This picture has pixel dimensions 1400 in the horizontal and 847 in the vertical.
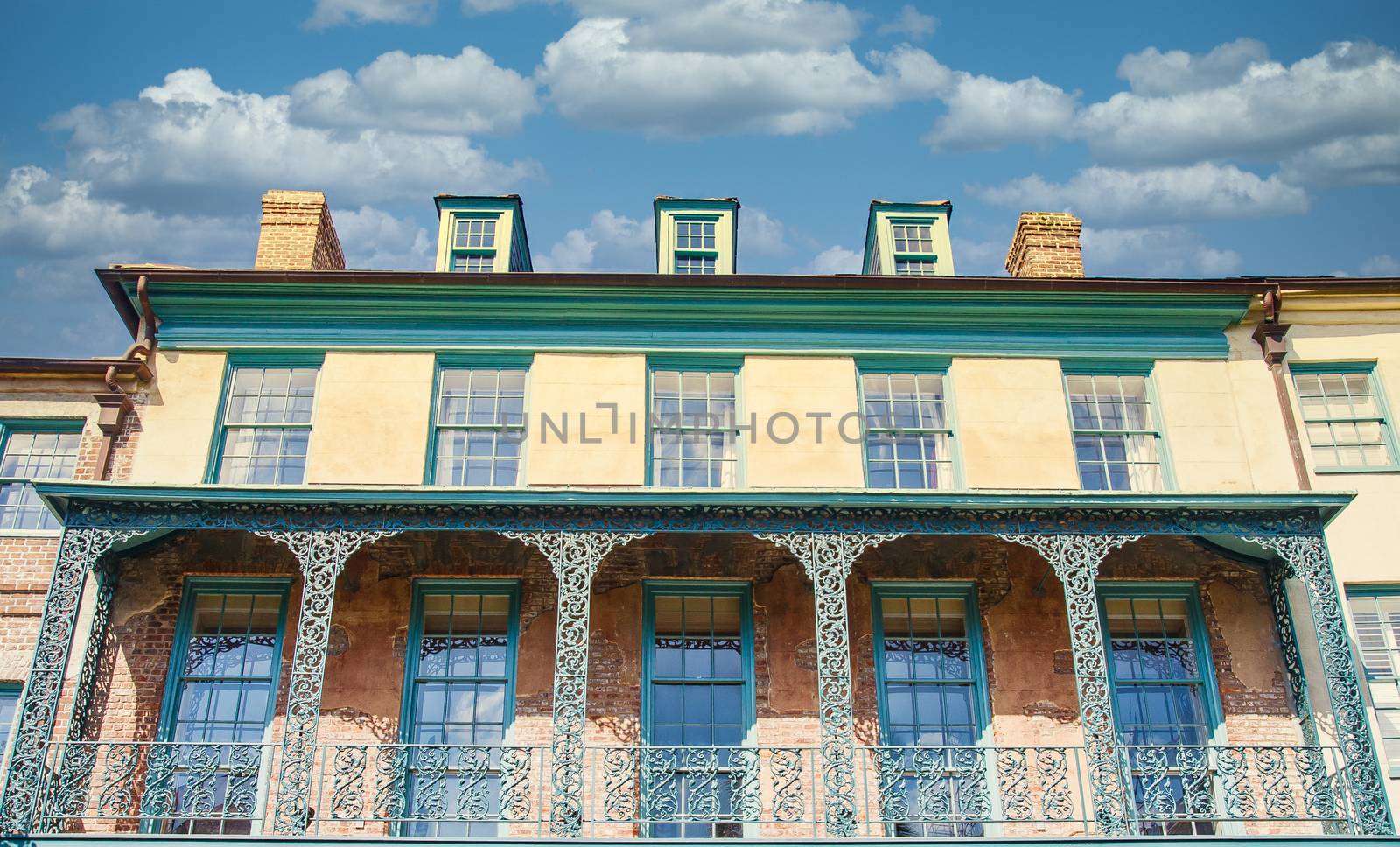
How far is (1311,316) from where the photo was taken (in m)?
17.4

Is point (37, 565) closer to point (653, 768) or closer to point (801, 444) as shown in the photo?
point (653, 768)

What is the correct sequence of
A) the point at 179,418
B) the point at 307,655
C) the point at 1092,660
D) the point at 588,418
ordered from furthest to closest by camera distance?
the point at 588,418 → the point at 179,418 → the point at 1092,660 → the point at 307,655

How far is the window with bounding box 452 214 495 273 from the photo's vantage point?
18.6 meters

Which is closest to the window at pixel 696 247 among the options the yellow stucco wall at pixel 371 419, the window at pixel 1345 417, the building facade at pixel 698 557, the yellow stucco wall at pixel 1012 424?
the building facade at pixel 698 557

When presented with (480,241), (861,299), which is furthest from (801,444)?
(480,241)

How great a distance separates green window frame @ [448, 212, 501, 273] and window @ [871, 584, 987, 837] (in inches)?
291

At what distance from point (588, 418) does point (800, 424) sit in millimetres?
2655

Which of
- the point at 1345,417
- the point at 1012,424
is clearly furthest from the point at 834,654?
the point at 1345,417

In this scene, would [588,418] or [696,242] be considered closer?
[588,418]

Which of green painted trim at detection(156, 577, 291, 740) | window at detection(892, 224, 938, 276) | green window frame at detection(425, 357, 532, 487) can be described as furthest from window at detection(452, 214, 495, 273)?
window at detection(892, 224, 938, 276)

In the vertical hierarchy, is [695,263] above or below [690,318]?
above

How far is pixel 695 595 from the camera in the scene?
51.2 ft

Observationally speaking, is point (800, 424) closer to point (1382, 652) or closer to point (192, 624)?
point (1382, 652)

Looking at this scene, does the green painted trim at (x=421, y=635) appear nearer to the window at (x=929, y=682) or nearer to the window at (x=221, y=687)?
the window at (x=221, y=687)
